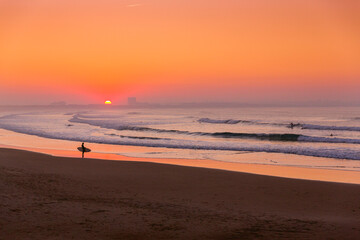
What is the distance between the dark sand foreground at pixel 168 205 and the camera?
8266 mm

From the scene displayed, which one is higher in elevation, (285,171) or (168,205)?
(168,205)

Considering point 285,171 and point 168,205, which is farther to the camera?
point 285,171

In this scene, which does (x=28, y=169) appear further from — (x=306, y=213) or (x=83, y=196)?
(x=306, y=213)

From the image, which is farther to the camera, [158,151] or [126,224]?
[158,151]

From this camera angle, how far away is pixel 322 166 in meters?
19.5

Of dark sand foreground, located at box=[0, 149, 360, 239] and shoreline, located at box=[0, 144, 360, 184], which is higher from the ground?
dark sand foreground, located at box=[0, 149, 360, 239]

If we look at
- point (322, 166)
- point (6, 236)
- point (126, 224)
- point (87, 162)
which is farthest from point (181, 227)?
point (322, 166)

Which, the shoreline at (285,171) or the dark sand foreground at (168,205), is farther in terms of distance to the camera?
the shoreline at (285,171)

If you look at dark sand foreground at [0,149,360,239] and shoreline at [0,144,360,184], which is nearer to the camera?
dark sand foreground at [0,149,360,239]

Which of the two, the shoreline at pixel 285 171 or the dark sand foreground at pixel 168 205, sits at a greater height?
the dark sand foreground at pixel 168 205

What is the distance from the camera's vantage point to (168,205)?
416 inches

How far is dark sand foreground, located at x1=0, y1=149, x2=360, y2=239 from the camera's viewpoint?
8.27m

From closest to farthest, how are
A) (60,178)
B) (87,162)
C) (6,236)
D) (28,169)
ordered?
→ (6,236), (60,178), (28,169), (87,162)

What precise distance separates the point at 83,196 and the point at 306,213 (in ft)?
20.2
